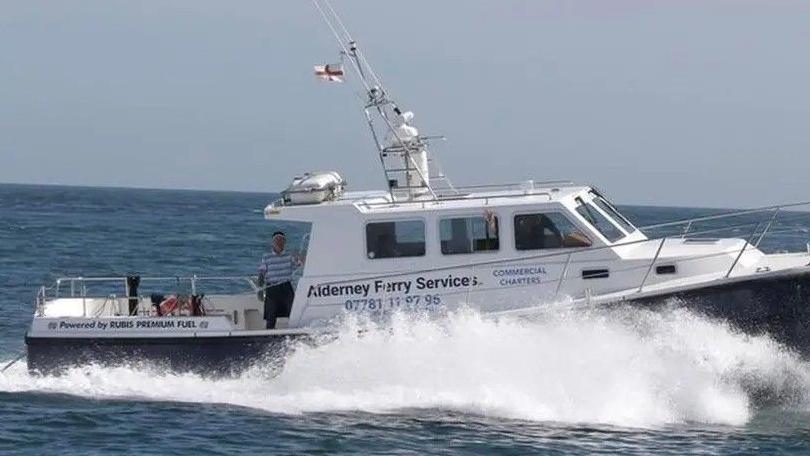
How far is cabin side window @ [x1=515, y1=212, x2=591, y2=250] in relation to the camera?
14.7 metres

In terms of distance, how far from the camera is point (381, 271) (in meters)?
14.9

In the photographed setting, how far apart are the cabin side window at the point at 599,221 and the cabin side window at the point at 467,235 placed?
994 mm

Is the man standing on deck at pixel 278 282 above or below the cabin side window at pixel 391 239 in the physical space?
below

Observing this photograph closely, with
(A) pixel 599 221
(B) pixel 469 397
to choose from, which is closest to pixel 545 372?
(B) pixel 469 397

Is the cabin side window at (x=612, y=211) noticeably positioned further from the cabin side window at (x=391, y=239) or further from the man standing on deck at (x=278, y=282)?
the man standing on deck at (x=278, y=282)

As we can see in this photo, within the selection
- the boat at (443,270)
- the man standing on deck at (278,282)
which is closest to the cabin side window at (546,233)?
the boat at (443,270)

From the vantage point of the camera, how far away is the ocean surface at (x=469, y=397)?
1351 centimetres

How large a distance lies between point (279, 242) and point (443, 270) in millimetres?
1901

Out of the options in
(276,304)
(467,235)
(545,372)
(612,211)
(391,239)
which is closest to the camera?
(545,372)

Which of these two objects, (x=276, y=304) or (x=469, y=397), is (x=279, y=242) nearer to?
(x=276, y=304)

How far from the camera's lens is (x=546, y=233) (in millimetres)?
14727

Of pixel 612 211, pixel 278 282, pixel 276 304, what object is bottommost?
pixel 276 304

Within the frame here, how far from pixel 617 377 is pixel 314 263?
342 centimetres

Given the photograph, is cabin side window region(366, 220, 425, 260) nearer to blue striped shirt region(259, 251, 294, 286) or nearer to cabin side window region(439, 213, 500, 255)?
cabin side window region(439, 213, 500, 255)
